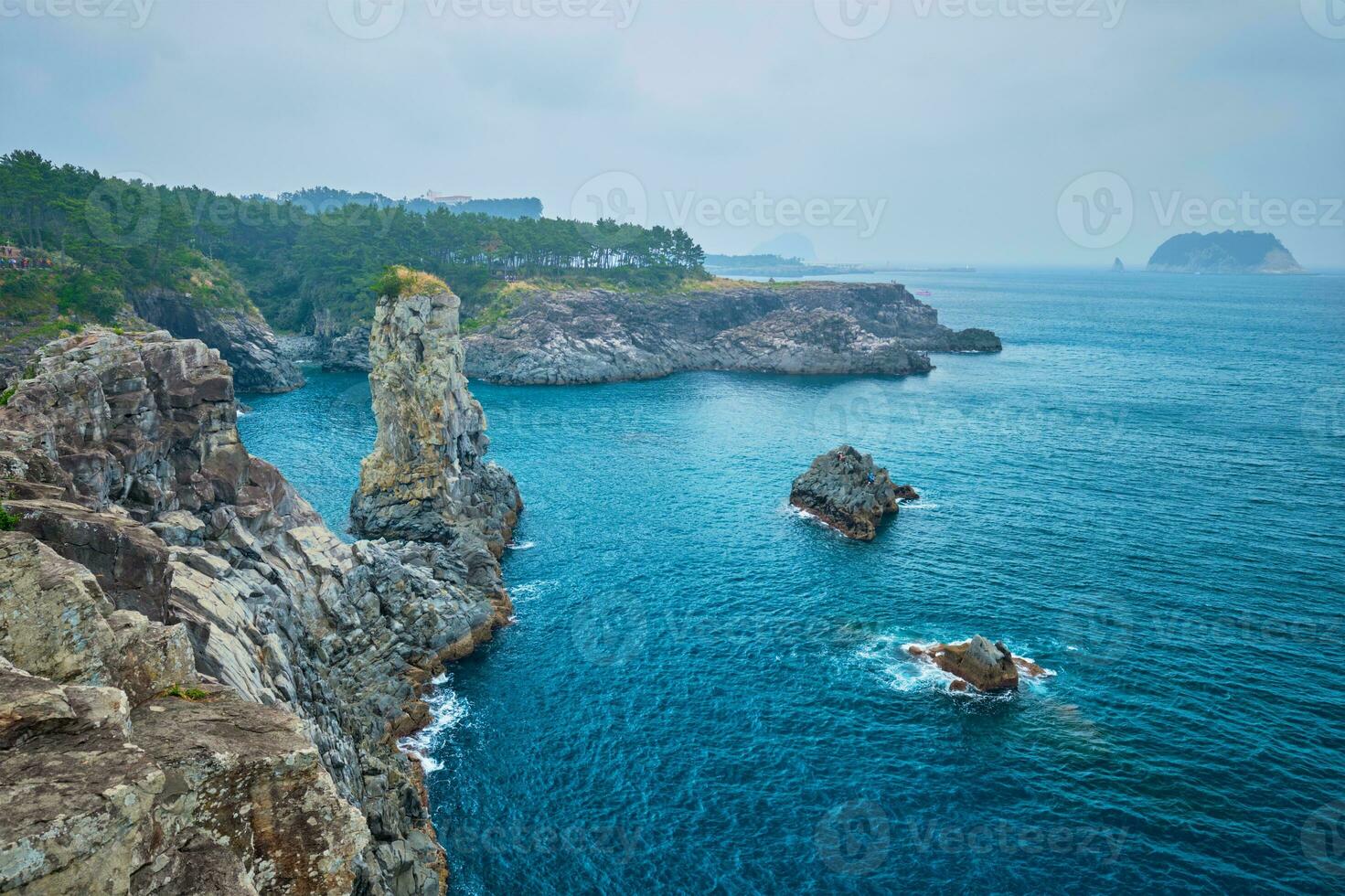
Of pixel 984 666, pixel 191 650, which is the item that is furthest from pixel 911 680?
pixel 191 650

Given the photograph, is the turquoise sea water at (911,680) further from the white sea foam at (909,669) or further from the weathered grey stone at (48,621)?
the weathered grey stone at (48,621)

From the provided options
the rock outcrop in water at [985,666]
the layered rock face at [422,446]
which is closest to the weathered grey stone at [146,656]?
the rock outcrop in water at [985,666]

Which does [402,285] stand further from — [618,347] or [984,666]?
[618,347]

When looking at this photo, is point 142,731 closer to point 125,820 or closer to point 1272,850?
point 125,820

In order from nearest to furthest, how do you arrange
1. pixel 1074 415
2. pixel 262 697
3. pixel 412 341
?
pixel 262 697
pixel 412 341
pixel 1074 415

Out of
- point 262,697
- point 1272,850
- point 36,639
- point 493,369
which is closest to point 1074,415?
point 1272,850

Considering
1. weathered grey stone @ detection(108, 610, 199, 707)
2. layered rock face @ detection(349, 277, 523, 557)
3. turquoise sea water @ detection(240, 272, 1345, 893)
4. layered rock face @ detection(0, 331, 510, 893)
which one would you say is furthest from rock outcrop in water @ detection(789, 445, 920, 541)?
weathered grey stone @ detection(108, 610, 199, 707)
